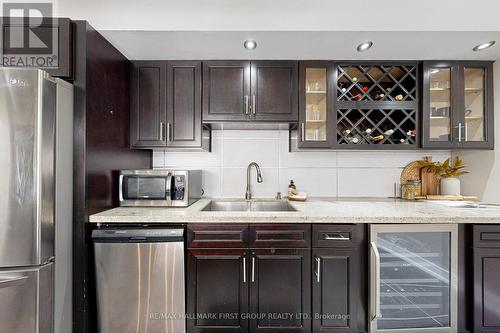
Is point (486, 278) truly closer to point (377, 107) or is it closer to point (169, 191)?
point (377, 107)

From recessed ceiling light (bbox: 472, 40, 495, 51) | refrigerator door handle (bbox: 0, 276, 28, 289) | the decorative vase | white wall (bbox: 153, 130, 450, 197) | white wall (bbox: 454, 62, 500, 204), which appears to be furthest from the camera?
white wall (bbox: 153, 130, 450, 197)

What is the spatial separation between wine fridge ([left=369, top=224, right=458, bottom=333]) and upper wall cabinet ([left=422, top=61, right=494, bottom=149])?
91 centimetres

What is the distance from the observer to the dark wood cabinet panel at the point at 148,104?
2.12m

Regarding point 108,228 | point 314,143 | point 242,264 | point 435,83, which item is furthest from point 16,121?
point 435,83

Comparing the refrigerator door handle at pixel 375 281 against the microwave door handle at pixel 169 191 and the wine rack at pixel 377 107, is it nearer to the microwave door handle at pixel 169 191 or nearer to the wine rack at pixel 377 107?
the wine rack at pixel 377 107

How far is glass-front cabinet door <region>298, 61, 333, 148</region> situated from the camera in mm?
2119

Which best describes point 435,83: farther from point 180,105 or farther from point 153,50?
point 153,50

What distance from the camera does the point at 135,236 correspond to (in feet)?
5.16

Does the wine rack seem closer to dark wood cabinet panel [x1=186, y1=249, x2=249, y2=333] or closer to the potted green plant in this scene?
the potted green plant

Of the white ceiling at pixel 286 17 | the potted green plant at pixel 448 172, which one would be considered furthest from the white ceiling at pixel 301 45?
the potted green plant at pixel 448 172

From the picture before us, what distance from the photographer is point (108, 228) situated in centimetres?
160

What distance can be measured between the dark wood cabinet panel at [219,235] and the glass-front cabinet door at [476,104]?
2138 mm

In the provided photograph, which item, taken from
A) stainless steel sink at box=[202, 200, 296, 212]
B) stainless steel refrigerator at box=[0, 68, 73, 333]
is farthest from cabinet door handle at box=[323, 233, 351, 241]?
stainless steel refrigerator at box=[0, 68, 73, 333]

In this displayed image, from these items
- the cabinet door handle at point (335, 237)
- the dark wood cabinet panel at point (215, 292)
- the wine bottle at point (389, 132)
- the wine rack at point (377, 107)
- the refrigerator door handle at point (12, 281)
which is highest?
the wine rack at point (377, 107)
